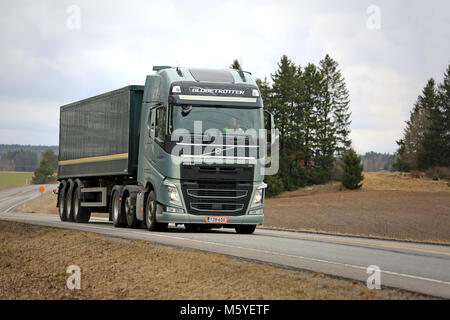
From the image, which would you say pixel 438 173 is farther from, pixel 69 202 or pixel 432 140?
pixel 69 202

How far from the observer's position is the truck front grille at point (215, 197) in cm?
1864

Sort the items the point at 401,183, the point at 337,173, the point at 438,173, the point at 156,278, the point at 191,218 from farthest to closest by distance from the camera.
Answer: the point at 337,173 < the point at 438,173 < the point at 401,183 < the point at 191,218 < the point at 156,278

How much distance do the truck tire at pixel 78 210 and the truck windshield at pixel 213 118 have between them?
421 inches

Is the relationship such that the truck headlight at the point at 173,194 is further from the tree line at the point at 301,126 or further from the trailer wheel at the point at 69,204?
the tree line at the point at 301,126

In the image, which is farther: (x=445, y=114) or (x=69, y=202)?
(x=445, y=114)

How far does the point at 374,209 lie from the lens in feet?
190

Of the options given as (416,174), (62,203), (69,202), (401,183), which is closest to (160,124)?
(69,202)

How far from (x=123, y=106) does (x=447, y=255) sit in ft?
41.3

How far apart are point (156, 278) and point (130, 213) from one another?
1220 cm

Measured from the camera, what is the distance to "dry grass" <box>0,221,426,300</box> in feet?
30.0

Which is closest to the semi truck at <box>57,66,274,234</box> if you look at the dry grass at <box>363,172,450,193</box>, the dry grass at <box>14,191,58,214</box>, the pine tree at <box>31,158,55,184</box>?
the dry grass at <box>363,172,450,193</box>

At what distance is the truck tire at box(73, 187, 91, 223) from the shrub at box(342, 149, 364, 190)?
50.1 m
